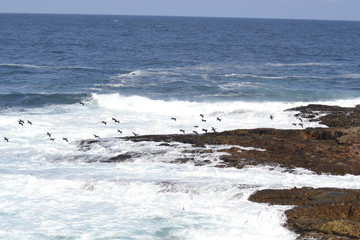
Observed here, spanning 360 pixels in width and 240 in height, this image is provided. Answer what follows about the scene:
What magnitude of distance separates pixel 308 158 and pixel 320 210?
20.1ft

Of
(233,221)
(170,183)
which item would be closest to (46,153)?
(170,183)

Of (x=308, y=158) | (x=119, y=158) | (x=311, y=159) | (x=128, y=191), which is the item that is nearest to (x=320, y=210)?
(x=311, y=159)

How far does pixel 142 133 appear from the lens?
33000 millimetres

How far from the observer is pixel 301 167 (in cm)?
2403

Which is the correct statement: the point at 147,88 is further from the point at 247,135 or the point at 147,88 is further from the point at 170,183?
the point at 170,183

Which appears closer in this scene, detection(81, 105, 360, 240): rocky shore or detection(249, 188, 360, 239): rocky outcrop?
detection(249, 188, 360, 239): rocky outcrop

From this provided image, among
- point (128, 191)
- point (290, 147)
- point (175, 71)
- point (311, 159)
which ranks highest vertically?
point (175, 71)

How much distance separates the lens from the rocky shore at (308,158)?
60.1 ft

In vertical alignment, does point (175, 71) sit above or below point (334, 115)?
above

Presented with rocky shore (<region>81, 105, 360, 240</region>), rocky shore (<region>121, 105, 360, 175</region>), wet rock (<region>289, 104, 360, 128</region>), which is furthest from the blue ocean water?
rocky shore (<region>121, 105, 360, 175</region>)

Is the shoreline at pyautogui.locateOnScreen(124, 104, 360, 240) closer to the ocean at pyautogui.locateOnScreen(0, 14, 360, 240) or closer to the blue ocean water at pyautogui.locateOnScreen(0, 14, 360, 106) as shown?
the ocean at pyautogui.locateOnScreen(0, 14, 360, 240)

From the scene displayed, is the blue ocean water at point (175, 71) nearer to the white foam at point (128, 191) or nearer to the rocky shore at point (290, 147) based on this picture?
the white foam at point (128, 191)

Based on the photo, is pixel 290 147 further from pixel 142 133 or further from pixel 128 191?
pixel 142 133

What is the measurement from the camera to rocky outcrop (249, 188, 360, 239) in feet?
57.9
